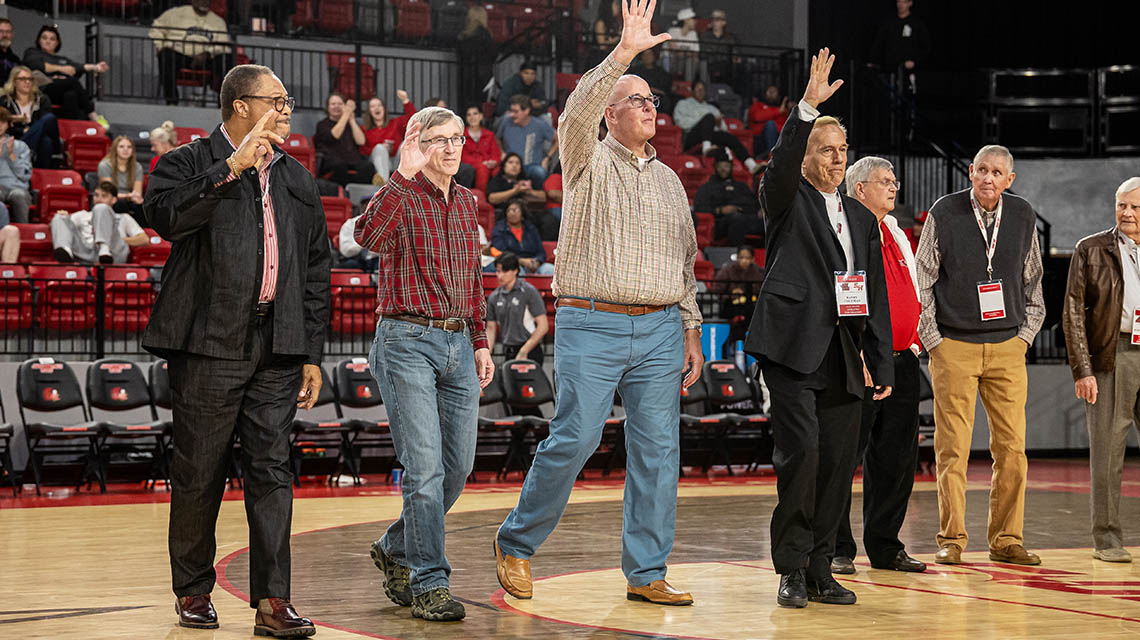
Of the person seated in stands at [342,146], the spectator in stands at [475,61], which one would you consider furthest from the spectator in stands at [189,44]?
the spectator in stands at [475,61]

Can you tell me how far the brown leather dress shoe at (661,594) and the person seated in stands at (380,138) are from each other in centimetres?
1046

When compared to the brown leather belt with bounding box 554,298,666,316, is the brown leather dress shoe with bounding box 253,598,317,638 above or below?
below

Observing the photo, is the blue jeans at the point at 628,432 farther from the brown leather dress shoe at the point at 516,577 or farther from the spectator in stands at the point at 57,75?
the spectator in stands at the point at 57,75

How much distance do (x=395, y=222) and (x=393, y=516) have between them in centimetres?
369

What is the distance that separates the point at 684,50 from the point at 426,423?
1517 centimetres

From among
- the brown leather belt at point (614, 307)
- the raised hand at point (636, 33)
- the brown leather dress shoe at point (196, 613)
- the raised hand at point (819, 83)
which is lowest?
the brown leather dress shoe at point (196, 613)

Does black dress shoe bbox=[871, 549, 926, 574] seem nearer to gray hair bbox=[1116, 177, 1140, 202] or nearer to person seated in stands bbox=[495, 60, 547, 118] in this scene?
gray hair bbox=[1116, 177, 1140, 202]

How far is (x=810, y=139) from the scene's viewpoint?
520 cm

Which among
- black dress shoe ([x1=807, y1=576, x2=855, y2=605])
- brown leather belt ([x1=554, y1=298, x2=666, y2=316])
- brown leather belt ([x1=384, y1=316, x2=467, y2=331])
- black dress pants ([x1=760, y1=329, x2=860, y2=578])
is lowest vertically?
black dress shoe ([x1=807, y1=576, x2=855, y2=605])

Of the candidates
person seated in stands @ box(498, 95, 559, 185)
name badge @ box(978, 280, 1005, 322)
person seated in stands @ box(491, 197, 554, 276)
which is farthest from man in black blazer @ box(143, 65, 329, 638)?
person seated in stands @ box(498, 95, 559, 185)

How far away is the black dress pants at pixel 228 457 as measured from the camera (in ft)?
13.7

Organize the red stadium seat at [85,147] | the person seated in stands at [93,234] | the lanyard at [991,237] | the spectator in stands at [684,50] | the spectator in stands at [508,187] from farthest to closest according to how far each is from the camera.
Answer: the spectator in stands at [684,50] → the spectator in stands at [508,187] → the red stadium seat at [85,147] → the person seated in stands at [93,234] → the lanyard at [991,237]

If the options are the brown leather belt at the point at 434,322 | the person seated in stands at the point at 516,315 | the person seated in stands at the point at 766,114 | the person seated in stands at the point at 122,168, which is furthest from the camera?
the person seated in stands at the point at 766,114

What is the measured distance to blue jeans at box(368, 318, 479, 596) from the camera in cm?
448
